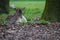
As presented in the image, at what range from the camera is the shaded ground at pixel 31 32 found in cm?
787

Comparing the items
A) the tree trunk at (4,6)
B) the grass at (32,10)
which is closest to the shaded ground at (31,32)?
the grass at (32,10)

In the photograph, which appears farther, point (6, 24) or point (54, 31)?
point (6, 24)

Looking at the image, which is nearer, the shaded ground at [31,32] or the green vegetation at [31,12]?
the shaded ground at [31,32]

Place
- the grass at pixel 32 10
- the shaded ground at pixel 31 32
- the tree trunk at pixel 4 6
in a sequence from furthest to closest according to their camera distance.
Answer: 1. the tree trunk at pixel 4 6
2. the grass at pixel 32 10
3. the shaded ground at pixel 31 32

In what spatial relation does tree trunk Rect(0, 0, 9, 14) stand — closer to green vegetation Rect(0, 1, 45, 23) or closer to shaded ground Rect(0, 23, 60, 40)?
green vegetation Rect(0, 1, 45, 23)

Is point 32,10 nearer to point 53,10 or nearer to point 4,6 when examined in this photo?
point 4,6

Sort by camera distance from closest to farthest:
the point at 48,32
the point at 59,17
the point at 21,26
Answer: the point at 48,32
the point at 21,26
the point at 59,17

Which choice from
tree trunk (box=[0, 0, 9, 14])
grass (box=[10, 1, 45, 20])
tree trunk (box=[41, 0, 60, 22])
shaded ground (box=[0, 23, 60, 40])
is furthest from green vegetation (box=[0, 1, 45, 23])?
shaded ground (box=[0, 23, 60, 40])

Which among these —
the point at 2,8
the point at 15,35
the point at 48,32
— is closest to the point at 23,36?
the point at 15,35

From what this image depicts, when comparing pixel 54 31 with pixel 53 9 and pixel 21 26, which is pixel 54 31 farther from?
pixel 53 9

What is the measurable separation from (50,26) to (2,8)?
27.4 feet

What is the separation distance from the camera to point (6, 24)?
9984mm

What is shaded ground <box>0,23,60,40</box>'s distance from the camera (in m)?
7.87

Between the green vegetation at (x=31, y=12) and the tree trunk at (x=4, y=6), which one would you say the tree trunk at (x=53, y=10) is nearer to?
the green vegetation at (x=31, y=12)
